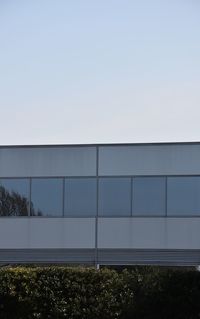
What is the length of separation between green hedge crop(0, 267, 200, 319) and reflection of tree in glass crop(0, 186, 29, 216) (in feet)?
41.9

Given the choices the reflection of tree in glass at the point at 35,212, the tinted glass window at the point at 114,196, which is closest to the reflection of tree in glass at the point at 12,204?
the reflection of tree in glass at the point at 35,212

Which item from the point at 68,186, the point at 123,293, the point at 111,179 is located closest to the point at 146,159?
the point at 111,179

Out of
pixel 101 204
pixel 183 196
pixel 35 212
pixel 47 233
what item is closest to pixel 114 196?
pixel 101 204

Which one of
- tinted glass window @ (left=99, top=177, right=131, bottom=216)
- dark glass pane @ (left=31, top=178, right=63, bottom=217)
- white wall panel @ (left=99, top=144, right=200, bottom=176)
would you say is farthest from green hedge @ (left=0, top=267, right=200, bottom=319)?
dark glass pane @ (left=31, top=178, right=63, bottom=217)

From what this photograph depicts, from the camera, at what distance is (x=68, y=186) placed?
28188 millimetres

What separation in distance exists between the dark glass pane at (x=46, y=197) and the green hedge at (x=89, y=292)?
12.4 m

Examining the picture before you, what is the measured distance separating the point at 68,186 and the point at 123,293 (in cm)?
1303

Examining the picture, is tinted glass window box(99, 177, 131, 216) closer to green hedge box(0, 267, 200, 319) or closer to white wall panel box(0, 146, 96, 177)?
white wall panel box(0, 146, 96, 177)

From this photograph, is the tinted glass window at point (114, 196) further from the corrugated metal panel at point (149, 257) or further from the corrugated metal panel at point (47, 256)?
the corrugated metal panel at point (47, 256)

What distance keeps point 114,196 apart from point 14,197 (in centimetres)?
412

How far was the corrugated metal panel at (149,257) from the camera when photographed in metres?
27.0

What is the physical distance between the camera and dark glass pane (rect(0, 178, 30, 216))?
93.5 ft

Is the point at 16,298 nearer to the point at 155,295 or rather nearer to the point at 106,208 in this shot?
the point at 155,295

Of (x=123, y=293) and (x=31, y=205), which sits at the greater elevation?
(x=31, y=205)
